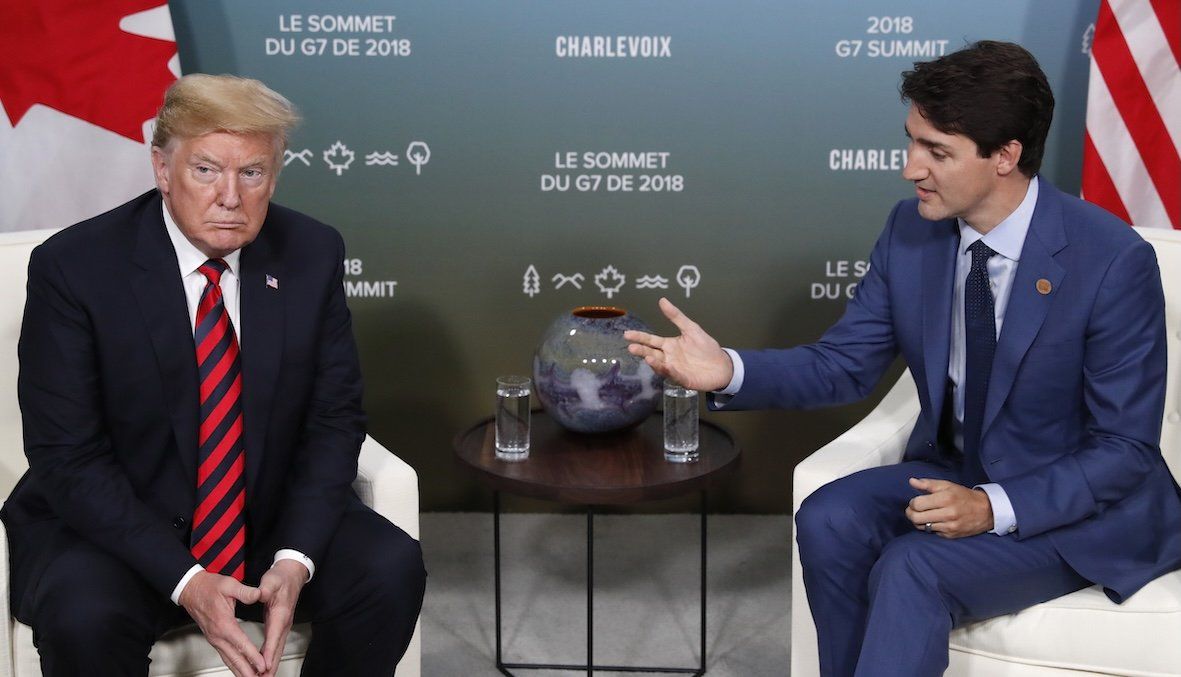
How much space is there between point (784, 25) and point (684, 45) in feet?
0.85

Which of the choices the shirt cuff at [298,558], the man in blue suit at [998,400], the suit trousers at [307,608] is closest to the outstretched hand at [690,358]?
the man in blue suit at [998,400]

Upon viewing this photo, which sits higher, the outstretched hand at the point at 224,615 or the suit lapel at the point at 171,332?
the suit lapel at the point at 171,332

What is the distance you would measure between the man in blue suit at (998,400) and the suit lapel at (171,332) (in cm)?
78

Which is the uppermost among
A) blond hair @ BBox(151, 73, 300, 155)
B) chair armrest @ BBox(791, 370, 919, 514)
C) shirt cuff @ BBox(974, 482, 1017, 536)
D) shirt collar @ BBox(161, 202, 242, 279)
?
blond hair @ BBox(151, 73, 300, 155)

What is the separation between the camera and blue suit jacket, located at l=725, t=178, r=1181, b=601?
7.54 ft

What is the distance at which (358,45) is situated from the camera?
3494 millimetres

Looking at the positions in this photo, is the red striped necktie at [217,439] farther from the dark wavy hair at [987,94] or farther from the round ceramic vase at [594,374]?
the dark wavy hair at [987,94]

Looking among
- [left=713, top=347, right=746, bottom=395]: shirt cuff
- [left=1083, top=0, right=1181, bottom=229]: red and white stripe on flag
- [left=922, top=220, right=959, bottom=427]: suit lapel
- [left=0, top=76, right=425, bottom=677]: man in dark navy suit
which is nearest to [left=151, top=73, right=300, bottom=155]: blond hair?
[left=0, top=76, right=425, bottom=677]: man in dark navy suit

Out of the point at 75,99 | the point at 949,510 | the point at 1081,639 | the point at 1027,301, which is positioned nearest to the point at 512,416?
the point at 949,510

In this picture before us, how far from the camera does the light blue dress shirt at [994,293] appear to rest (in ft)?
7.55

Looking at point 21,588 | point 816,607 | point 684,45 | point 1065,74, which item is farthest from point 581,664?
point 1065,74

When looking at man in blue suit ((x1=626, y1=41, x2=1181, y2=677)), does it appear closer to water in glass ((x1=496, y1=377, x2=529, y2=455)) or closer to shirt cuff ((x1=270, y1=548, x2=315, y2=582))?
water in glass ((x1=496, y1=377, x2=529, y2=455))

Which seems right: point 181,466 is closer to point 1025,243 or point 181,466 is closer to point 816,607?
point 816,607

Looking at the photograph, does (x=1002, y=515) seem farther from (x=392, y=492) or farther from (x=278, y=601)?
(x=278, y=601)
